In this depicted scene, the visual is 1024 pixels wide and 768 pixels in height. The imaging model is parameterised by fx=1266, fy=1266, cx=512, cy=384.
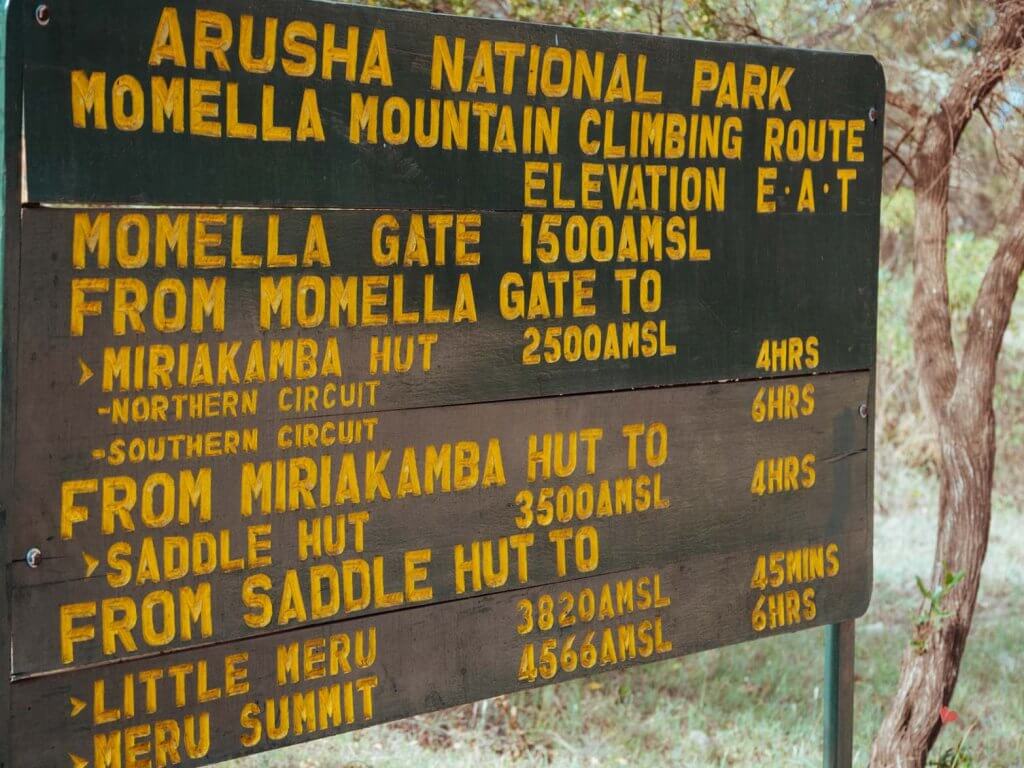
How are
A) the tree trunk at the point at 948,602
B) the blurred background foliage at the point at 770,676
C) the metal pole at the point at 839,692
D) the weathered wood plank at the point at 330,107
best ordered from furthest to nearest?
the blurred background foliage at the point at 770,676 < the tree trunk at the point at 948,602 < the metal pole at the point at 839,692 < the weathered wood plank at the point at 330,107

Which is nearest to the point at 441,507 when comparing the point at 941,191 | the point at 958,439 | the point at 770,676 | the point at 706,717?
the point at 958,439

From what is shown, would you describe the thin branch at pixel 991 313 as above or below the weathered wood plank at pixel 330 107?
below

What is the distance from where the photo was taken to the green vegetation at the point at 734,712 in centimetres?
465

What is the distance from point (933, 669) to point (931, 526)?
429 centimetres

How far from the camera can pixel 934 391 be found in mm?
4520

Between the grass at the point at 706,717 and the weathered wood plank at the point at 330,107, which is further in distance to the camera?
the grass at the point at 706,717

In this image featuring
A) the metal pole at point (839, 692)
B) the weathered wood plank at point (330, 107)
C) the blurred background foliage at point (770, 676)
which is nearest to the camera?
the weathered wood plank at point (330, 107)

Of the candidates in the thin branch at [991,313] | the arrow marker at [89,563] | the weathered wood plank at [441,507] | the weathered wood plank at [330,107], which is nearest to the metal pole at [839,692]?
the weathered wood plank at [441,507]

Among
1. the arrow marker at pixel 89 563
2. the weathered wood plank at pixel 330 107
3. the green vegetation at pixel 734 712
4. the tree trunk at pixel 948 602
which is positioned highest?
the weathered wood plank at pixel 330 107

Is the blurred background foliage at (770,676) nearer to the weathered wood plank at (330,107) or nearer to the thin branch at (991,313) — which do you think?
the thin branch at (991,313)

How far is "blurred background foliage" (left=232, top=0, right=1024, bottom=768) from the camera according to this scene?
181 inches

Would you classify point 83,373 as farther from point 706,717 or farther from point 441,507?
point 706,717

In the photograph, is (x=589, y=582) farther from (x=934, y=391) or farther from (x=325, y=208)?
(x=934, y=391)

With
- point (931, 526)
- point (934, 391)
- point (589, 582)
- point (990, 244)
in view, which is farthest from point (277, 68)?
point (990, 244)
